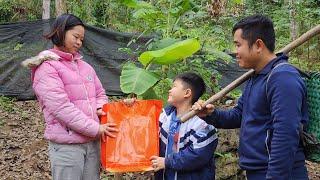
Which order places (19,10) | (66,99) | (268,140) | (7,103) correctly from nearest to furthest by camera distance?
(268,140) < (66,99) < (7,103) < (19,10)

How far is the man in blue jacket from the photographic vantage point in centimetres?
187

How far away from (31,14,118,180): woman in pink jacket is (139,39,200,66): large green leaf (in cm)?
53

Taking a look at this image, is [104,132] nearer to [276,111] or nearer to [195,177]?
[195,177]

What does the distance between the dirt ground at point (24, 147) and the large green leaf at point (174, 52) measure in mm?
1500

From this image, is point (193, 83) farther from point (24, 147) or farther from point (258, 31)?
point (24, 147)

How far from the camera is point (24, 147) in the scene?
555 centimetres

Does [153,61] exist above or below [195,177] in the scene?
above

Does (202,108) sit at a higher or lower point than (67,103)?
higher

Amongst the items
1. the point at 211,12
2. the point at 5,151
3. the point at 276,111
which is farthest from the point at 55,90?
the point at 211,12

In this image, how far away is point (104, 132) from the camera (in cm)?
272

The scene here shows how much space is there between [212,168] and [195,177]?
158 mm

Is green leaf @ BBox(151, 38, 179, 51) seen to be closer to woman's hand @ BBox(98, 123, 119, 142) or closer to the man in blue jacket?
woman's hand @ BBox(98, 123, 119, 142)

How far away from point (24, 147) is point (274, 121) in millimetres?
4352

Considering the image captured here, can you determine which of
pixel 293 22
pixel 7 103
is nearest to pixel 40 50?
pixel 7 103
